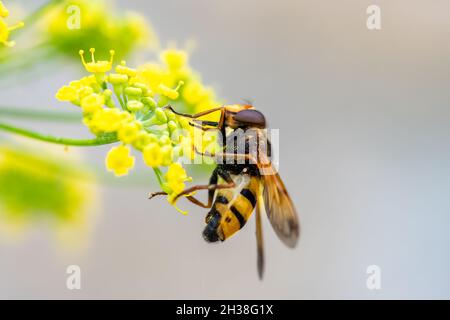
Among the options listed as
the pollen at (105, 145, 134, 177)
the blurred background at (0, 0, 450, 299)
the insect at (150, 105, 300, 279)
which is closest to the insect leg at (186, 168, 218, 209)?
the insect at (150, 105, 300, 279)

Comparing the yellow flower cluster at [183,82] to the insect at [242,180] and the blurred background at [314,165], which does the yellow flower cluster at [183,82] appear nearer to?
the insect at [242,180]

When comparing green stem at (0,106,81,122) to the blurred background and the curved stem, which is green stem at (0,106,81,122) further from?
the blurred background

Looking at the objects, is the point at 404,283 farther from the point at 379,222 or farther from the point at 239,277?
the point at 239,277

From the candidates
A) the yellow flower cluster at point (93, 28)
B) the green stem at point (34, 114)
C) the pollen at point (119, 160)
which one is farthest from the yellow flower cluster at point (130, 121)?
the yellow flower cluster at point (93, 28)

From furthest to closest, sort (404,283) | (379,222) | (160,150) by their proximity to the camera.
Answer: (379,222)
(404,283)
(160,150)

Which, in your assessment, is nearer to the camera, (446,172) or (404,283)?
(404,283)

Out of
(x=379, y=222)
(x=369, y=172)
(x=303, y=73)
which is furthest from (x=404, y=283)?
(x=303, y=73)
